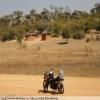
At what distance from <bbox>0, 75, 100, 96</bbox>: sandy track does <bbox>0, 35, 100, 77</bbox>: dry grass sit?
12.2 ft

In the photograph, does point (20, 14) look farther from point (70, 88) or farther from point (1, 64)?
point (70, 88)

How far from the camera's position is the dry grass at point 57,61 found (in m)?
33.4

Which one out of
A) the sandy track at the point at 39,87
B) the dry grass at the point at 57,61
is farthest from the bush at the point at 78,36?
the sandy track at the point at 39,87

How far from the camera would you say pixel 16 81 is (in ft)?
90.8

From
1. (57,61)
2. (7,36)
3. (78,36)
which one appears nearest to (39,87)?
(57,61)

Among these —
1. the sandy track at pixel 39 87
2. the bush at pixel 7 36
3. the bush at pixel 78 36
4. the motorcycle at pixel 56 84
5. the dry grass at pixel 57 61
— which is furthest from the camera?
the bush at pixel 7 36

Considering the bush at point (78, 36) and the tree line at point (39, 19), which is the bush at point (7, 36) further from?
the bush at point (78, 36)

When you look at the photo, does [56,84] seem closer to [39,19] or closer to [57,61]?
[57,61]

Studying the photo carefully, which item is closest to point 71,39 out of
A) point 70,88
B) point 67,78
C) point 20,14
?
point 67,78

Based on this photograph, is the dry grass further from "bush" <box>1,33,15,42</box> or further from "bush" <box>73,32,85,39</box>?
"bush" <box>1,33,15,42</box>

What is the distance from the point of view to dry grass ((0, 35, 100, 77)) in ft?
109

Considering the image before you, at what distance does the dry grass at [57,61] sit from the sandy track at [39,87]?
372 centimetres

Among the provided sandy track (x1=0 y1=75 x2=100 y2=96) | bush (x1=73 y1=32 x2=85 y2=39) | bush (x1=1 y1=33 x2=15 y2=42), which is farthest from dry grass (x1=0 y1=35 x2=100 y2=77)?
bush (x1=1 y1=33 x2=15 y2=42)

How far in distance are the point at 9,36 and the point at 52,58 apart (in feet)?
123
